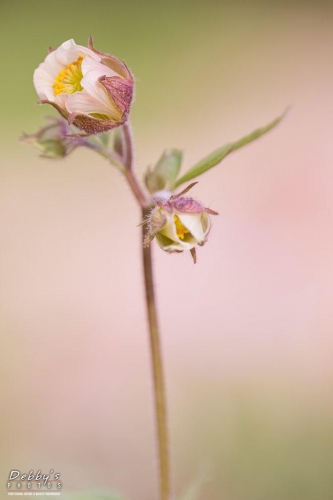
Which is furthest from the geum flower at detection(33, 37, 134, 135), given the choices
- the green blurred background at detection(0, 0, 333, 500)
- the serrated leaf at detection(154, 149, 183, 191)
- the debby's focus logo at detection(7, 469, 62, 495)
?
the green blurred background at detection(0, 0, 333, 500)

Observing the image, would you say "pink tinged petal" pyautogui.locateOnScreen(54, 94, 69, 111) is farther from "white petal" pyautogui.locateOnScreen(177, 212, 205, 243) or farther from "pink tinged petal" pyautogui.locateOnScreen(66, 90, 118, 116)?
"white petal" pyautogui.locateOnScreen(177, 212, 205, 243)

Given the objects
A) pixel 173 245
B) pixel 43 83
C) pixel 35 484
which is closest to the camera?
pixel 173 245

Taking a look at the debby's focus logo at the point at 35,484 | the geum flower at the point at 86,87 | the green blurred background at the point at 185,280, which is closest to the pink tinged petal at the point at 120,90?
the geum flower at the point at 86,87

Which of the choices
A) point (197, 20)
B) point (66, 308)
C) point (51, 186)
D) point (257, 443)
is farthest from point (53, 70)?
point (197, 20)

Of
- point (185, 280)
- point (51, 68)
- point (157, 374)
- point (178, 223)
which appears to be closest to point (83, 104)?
point (51, 68)

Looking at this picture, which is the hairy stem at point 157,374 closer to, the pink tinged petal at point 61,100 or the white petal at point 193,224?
the white petal at point 193,224

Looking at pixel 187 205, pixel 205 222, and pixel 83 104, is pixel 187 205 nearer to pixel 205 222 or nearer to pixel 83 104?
pixel 205 222
